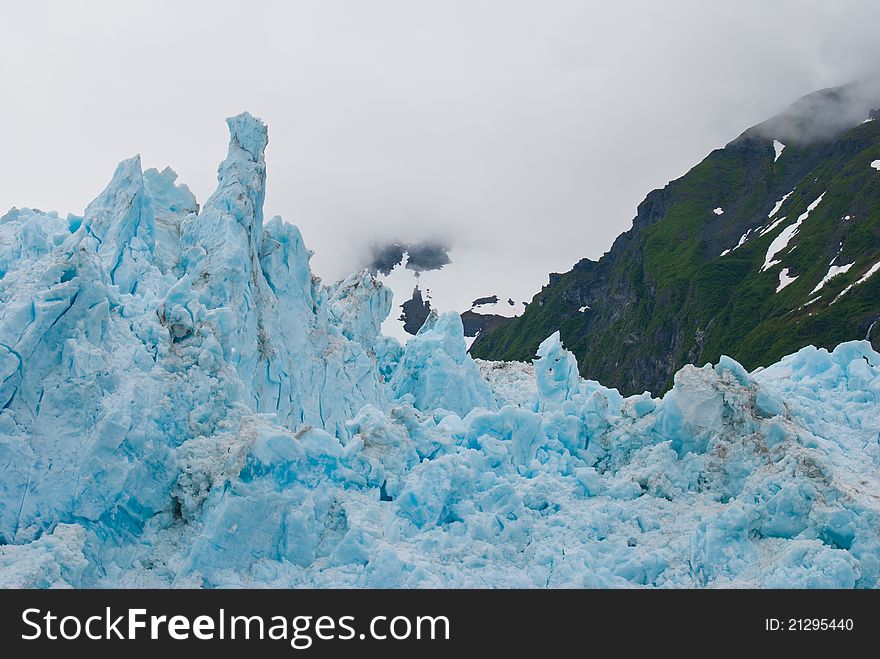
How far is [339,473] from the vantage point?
14234 millimetres

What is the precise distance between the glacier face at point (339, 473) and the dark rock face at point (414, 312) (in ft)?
430

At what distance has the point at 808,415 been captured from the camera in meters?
17.7

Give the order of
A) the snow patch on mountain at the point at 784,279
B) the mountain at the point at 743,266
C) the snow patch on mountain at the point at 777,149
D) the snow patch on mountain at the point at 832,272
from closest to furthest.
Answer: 1. the mountain at the point at 743,266
2. the snow patch on mountain at the point at 832,272
3. the snow patch on mountain at the point at 784,279
4. the snow patch on mountain at the point at 777,149

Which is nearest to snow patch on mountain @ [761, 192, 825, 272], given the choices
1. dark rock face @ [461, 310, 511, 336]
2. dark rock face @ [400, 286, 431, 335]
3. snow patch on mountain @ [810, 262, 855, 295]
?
snow patch on mountain @ [810, 262, 855, 295]

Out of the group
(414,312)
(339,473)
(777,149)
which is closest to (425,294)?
(414,312)

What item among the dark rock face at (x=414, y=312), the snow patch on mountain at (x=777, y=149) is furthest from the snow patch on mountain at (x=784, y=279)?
the dark rock face at (x=414, y=312)

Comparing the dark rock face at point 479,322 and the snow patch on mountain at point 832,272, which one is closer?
the snow patch on mountain at point 832,272

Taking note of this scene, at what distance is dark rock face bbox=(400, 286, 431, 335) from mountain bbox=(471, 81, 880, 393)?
17.9 metres

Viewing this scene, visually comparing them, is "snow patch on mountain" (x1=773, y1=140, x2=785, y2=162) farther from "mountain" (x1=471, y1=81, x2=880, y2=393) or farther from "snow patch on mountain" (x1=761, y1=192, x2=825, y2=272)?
"snow patch on mountain" (x1=761, y1=192, x2=825, y2=272)

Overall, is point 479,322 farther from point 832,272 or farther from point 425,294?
point 832,272

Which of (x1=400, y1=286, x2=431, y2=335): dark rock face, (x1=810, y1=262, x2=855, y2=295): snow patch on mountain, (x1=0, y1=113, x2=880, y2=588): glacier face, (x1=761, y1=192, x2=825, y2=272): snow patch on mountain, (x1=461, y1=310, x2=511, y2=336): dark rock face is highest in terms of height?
(x1=400, y1=286, x2=431, y2=335): dark rock face

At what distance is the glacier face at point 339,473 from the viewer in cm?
1235

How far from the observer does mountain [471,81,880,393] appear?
73.2 metres

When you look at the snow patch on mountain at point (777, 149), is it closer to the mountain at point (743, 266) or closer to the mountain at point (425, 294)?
the mountain at point (743, 266)
